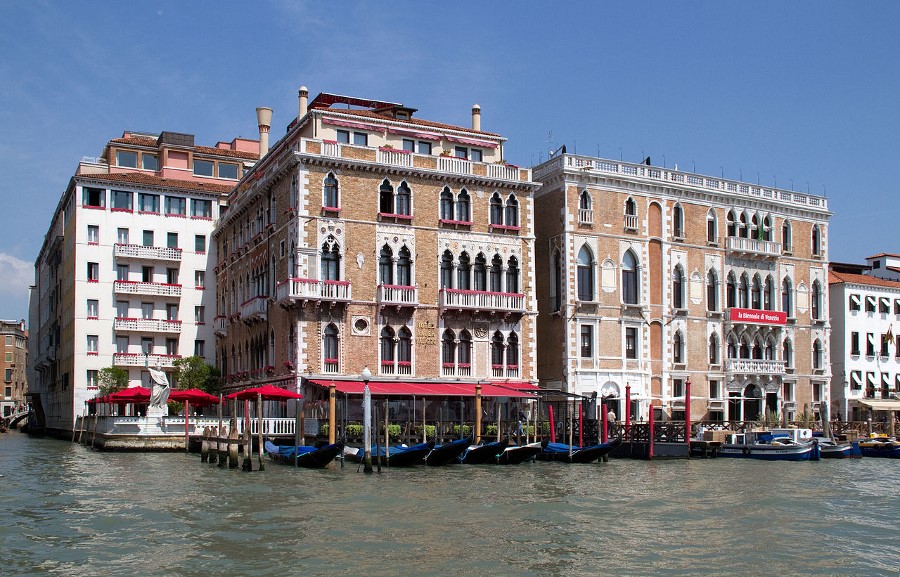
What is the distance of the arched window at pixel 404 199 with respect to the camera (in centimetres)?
3662

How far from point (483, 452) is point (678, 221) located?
633 inches

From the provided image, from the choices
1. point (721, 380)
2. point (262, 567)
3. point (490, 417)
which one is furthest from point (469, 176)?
point (262, 567)

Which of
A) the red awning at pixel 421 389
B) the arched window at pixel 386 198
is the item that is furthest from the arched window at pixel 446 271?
the red awning at pixel 421 389

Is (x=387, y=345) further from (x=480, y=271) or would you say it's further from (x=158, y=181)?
(x=158, y=181)

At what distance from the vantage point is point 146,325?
46375 mm

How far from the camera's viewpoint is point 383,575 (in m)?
13.6

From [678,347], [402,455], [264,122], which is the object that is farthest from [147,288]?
[678,347]

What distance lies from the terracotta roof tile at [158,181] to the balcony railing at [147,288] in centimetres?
455

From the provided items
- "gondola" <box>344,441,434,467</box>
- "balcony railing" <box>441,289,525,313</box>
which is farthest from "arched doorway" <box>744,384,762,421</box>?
"gondola" <box>344,441,434,467</box>

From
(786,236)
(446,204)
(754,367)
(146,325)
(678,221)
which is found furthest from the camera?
(146,325)

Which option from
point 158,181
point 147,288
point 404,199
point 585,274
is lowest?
point 585,274

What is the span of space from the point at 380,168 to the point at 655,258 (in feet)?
39.9

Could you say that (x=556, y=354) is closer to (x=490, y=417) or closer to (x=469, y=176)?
(x=490, y=417)

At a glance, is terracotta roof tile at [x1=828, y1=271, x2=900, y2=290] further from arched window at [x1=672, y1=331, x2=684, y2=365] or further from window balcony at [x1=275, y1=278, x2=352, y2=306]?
window balcony at [x1=275, y1=278, x2=352, y2=306]
